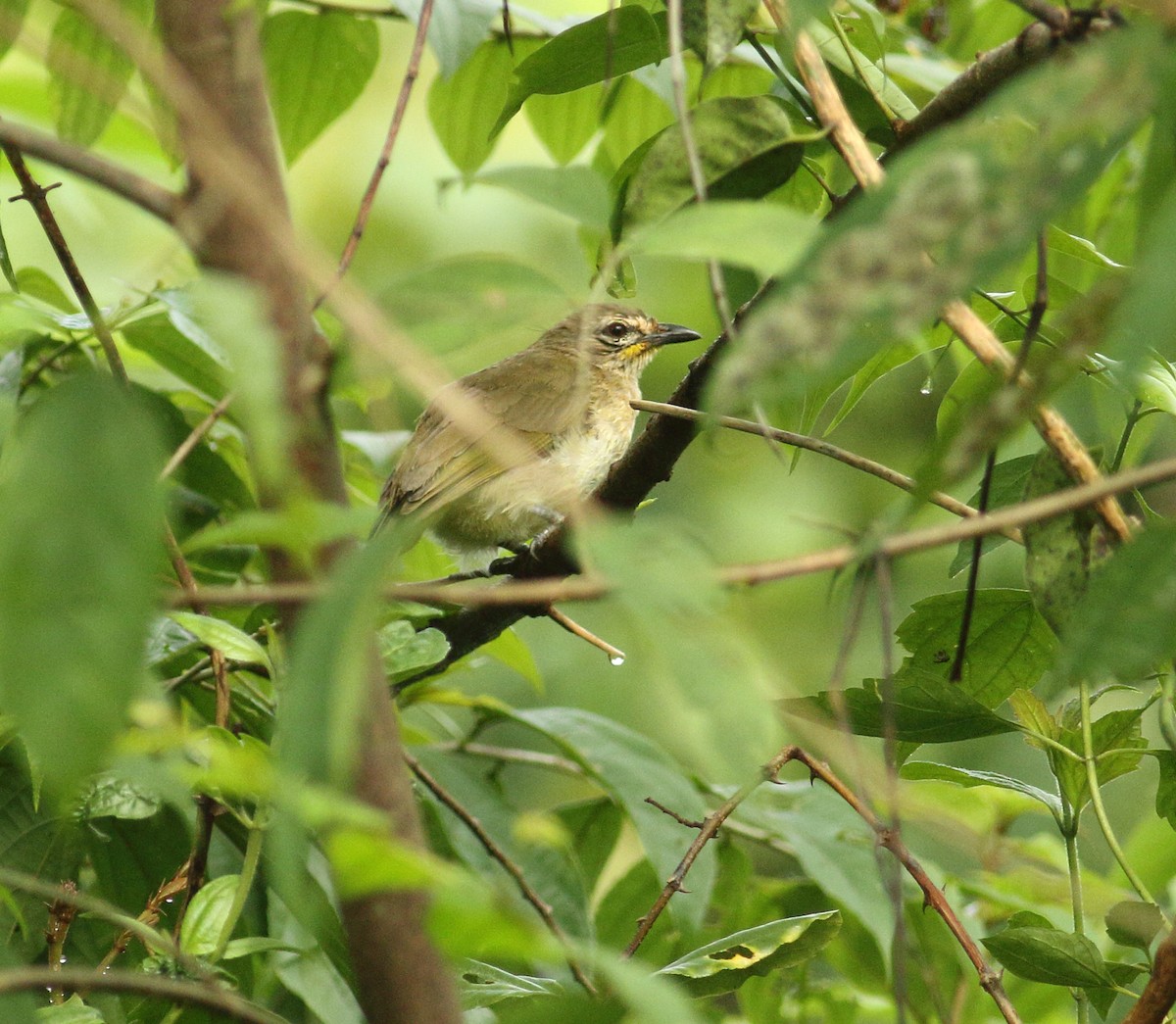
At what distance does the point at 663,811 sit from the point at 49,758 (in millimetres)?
1221

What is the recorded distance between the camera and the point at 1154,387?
1.43m

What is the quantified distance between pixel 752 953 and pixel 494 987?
35 centimetres

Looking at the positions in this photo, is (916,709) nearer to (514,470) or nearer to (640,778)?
(640,778)

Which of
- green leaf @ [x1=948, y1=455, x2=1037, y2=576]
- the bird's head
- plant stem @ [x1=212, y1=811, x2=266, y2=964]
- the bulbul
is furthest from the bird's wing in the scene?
plant stem @ [x1=212, y1=811, x2=266, y2=964]

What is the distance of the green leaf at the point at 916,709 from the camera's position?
4.83 ft

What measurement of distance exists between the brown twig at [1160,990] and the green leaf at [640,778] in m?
0.54

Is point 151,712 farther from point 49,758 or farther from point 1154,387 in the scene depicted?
point 1154,387

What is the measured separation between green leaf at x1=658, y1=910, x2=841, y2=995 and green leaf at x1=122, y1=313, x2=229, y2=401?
1168 millimetres

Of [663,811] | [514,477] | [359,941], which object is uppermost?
[359,941]

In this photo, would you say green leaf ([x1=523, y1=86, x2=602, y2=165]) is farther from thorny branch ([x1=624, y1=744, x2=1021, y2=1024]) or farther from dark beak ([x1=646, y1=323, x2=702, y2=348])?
dark beak ([x1=646, y1=323, x2=702, y2=348])

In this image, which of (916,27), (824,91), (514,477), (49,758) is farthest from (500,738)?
(49,758)

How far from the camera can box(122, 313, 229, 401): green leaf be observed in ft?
7.00

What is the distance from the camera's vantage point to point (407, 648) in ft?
5.46

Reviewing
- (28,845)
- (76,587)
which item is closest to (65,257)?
(28,845)
